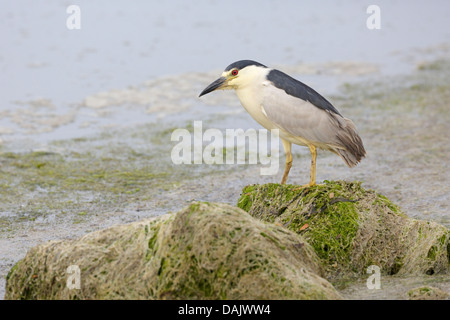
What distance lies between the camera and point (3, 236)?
6.68 m

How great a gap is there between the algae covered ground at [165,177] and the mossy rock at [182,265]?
86 cm

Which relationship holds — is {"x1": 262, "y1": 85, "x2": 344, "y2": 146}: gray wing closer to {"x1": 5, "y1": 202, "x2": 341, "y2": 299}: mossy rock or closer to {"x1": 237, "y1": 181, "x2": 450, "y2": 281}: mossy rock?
{"x1": 237, "y1": 181, "x2": 450, "y2": 281}: mossy rock

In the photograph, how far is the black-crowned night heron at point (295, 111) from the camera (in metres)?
6.82

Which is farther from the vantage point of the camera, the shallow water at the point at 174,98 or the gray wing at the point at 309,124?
the shallow water at the point at 174,98

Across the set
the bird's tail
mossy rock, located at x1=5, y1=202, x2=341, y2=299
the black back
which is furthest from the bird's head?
mossy rock, located at x1=5, y1=202, x2=341, y2=299

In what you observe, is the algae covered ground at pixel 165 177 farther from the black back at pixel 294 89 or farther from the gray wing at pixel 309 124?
the black back at pixel 294 89

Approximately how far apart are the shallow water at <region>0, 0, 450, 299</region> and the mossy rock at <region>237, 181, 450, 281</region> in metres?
0.37

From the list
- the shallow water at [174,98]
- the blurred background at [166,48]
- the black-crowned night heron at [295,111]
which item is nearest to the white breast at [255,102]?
the black-crowned night heron at [295,111]

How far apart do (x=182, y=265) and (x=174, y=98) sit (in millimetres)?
7315

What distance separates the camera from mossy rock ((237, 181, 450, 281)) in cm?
568

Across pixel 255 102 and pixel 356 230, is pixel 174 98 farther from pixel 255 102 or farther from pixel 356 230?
pixel 356 230

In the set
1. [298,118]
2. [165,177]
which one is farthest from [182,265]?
[165,177]

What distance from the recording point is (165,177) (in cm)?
861

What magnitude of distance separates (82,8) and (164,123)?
6.68 metres
